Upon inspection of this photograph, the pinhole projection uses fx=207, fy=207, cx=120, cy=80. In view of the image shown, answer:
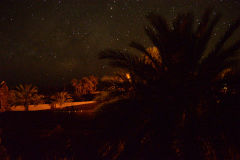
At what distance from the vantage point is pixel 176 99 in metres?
4.79

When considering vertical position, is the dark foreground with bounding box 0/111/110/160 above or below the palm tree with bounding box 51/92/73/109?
below

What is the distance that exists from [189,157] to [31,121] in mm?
7444

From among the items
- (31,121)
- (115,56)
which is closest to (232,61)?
(115,56)

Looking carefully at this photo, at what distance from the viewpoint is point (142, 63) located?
17.1 feet

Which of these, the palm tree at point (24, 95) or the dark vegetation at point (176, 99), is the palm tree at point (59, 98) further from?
the dark vegetation at point (176, 99)

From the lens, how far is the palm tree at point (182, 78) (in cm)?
468

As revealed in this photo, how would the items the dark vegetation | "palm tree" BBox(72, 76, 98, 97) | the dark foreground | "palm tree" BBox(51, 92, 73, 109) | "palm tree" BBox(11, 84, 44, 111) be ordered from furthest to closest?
"palm tree" BBox(72, 76, 98, 97), "palm tree" BBox(11, 84, 44, 111), "palm tree" BBox(51, 92, 73, 109), the dark foreground, the dark vegetation

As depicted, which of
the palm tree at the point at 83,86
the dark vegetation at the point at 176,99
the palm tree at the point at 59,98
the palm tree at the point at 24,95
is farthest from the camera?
the palm tree at the point at 83,86

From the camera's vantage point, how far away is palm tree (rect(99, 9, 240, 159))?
184 inches

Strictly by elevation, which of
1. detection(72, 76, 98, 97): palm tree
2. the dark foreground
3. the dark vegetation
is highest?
detection(72, 76, 98, 97): palm tree

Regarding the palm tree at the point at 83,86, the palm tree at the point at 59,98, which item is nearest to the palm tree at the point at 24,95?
the palm tree at the point at 59,98

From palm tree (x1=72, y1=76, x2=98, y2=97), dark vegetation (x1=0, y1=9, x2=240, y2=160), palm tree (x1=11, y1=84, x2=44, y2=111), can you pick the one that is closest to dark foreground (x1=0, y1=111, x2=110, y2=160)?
dark vegetation (x1=0, y1=9, x2=240, y2=160)

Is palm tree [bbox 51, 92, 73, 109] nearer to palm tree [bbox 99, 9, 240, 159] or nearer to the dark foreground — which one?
the dark foreground

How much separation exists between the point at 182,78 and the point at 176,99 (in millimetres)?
530
